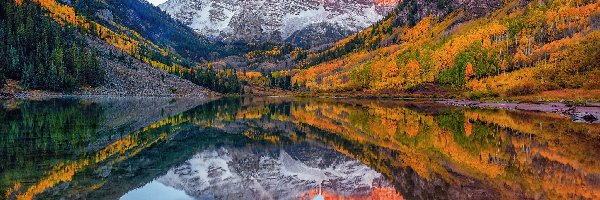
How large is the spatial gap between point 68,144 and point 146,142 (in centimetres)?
578

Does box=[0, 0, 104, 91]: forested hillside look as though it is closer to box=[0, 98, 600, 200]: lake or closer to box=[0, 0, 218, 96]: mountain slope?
box=[0, 0, 218, 96]: mountain slope

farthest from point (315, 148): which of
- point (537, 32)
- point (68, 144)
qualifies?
point (537, 32)

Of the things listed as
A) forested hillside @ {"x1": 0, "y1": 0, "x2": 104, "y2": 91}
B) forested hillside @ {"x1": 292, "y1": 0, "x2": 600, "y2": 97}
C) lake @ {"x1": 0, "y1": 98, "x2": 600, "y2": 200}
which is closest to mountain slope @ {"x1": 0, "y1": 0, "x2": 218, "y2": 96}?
forested hillside @ {"x1": 0, "y1": 0, "x2": 104, "y2": 91}

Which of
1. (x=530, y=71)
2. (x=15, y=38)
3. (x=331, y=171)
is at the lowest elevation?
(x=331, y=171)

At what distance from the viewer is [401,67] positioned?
625 ft

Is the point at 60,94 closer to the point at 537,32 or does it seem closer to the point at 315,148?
the point at 315,148

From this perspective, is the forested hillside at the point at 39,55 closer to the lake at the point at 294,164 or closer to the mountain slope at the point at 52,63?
the mountain slope at the point at 52,63

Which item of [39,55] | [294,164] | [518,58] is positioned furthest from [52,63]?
[518,58]

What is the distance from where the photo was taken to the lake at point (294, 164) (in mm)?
21062

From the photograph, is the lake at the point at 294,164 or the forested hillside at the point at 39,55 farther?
the forested hillside at the point at 39,55

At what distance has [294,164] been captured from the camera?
3020cm

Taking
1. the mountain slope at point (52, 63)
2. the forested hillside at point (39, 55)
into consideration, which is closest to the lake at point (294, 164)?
the forested hillside at point (39, 55)

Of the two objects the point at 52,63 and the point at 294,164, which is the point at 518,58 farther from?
the point at 52,63

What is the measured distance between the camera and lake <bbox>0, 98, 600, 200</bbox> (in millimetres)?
21062
